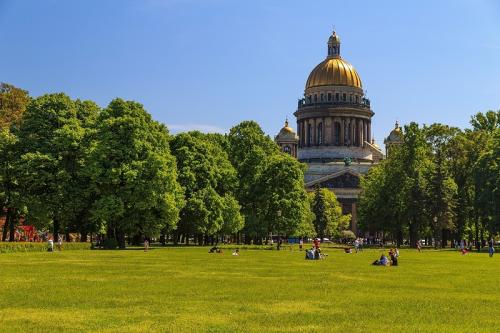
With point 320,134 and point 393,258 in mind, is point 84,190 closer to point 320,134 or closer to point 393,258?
point 393,258

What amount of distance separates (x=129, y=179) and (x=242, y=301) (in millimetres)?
43352

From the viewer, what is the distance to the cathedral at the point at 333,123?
192m

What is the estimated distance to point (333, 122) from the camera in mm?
194125

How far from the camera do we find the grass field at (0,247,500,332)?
1883 centimetres

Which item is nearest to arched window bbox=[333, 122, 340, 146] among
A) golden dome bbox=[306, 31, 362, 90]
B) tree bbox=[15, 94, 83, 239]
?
golden dome bbox=[306, 31, 362, 90]

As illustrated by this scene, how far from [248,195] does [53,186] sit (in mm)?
30407

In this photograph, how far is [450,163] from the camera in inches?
3824

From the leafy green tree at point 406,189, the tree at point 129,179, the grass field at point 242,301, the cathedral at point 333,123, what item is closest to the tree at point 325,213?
the cathedral at point 333,123

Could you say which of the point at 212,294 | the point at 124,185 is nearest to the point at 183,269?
the point at 212,294

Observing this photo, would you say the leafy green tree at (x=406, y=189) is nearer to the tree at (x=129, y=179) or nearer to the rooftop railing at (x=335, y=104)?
the tree at (x=129, y=179)

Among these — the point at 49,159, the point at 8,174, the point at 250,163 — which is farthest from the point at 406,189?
the point at 8,174

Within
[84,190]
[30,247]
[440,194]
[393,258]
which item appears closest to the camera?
[393,258]

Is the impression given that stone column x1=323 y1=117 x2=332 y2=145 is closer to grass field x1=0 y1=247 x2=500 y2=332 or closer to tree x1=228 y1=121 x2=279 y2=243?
tree x1=228 y1=121 x2=279 y2=243

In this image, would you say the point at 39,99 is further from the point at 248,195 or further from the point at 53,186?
the point at 248,195
